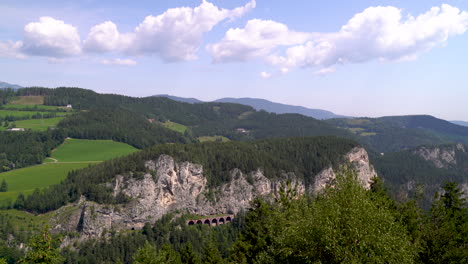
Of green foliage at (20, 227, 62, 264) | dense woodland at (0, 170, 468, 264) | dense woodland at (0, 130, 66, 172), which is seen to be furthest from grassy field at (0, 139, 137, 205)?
green foliage at (20, 227, 62, 264)

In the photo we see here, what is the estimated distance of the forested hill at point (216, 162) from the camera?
126500 millimetres

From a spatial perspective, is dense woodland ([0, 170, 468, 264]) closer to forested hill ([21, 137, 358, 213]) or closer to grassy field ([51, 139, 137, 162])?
forested hill ([21, 137, 358, 213])

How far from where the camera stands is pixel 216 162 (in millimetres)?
161000

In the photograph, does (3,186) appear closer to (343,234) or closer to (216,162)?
(216,162)

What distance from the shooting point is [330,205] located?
26156 millimetres

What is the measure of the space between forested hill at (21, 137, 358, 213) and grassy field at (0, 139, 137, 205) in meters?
12.6

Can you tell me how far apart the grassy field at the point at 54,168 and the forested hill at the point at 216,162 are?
1264cm

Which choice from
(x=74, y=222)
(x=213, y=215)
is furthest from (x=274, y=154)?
(x=74, y=222)

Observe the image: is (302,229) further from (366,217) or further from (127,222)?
(127,222)

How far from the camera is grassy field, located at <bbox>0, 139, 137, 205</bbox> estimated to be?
138250 mm

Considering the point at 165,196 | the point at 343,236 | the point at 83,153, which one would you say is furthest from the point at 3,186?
the point at 343,236

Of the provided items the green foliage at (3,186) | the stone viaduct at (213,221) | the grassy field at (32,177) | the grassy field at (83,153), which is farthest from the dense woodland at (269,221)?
the grassy field at (83,153)

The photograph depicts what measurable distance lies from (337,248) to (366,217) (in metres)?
3.76

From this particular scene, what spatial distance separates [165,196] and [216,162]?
99.3 ft
